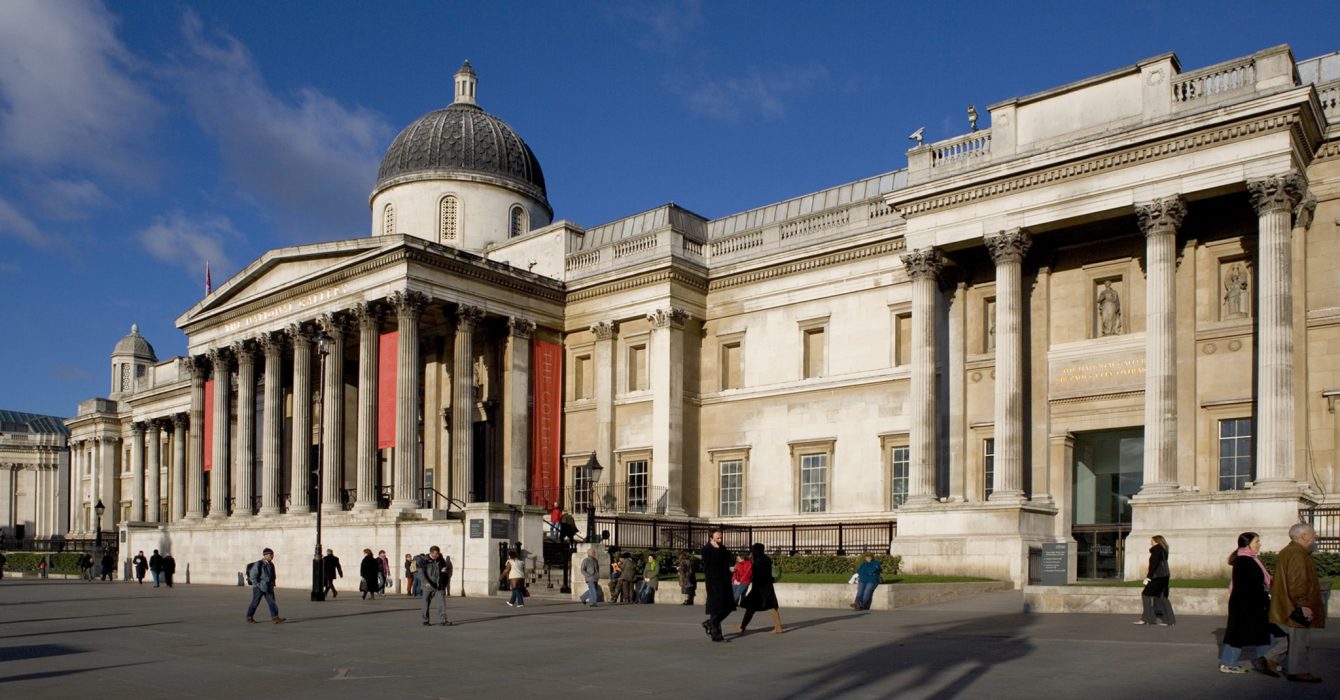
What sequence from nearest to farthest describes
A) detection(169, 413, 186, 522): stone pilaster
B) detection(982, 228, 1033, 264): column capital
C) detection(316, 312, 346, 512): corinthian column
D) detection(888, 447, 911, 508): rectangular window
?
detection(982, 228, 1033, 264): column capital → detection(888, 447, 911, 508): rectangular window → detection(316, 312, 346, 512): corinthian column → detection(169, 413, 186, 522): stone pilaster

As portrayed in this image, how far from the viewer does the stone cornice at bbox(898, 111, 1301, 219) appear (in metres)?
27.1

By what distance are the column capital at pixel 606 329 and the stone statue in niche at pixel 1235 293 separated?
1940cm

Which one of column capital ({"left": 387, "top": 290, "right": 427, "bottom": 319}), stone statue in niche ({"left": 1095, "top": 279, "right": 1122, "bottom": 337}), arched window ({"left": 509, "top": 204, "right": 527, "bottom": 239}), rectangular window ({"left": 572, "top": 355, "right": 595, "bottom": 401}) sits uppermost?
arched window ({"left": 509, "top": 204, "right": 527, "bottom": 239})

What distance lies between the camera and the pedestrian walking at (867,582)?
23.4 metres

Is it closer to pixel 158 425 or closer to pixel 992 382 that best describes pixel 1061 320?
pixel 992 382

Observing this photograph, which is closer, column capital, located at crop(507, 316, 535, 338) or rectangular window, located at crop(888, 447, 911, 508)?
rectangular window, located at crop(888, 447, 911, 508)

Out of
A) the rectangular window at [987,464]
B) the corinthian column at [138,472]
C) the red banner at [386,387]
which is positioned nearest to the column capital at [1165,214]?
the rectangular window at [987,464]

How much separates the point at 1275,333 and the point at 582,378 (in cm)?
2368

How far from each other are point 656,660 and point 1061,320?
2055cm

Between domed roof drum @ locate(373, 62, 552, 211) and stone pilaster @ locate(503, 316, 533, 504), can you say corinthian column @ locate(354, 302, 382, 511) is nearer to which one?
stone pilaster @ locate(503, 316, 533, 504)

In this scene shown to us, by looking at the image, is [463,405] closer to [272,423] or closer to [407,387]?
[407,387]

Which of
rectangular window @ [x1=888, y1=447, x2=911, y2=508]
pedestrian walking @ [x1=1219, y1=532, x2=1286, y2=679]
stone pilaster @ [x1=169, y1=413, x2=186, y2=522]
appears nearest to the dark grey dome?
rectangular window @ [x1=888, y1=447, x2=911, y2=508]

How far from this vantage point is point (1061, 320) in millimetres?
32312

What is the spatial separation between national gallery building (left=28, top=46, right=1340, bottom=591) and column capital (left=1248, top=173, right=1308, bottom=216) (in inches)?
2.8
